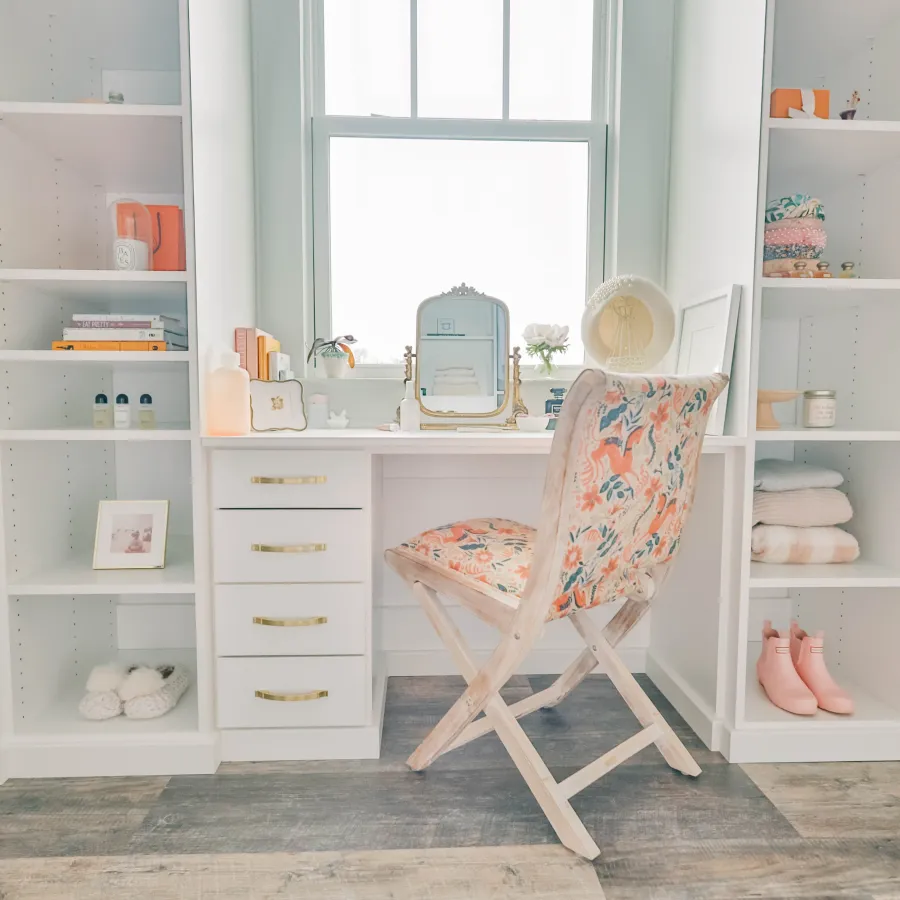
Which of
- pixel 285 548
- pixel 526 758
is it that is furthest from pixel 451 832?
pixel 285 548

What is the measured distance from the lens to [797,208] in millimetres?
1866

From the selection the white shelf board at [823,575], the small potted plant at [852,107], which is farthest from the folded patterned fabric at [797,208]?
the white shelf board at [823,575]

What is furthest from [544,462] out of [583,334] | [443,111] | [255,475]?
[443,111]

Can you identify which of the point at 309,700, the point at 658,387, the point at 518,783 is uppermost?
the point at 658,387

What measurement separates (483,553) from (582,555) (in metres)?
0.34

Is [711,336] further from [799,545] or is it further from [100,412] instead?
[100,412]

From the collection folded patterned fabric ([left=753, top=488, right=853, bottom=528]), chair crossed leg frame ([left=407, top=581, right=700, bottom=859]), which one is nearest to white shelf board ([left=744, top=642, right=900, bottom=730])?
chair crossed leg frame ([left=407, top=581, right=700, bottom=859])

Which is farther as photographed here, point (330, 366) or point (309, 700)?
point (330, 366)

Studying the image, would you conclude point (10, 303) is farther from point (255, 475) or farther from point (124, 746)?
point (124, 746)

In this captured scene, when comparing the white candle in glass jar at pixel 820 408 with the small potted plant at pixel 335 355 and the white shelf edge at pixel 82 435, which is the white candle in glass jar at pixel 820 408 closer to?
the small potted plant at pixel 335 355

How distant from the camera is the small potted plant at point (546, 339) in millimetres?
2355

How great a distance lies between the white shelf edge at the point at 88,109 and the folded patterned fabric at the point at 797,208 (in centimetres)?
155

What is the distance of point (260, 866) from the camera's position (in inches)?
56.7

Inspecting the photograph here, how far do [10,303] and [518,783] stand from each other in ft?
5.77
